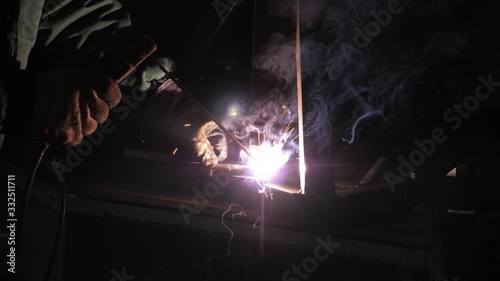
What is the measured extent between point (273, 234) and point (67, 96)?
91 cm

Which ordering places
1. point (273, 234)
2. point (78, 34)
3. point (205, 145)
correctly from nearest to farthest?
point (273, 234)
point (78, 34)
point (205, 145)

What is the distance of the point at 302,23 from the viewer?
2469 mm

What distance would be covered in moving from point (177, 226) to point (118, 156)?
2.48ft

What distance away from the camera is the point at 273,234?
1.32 m

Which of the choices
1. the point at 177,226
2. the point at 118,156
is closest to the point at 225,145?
the point at 118,156

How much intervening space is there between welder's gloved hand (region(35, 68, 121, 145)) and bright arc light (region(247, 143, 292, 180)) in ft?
2.13

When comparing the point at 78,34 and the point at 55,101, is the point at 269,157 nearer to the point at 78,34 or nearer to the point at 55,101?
the point at 55,101

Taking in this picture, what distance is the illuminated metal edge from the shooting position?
114 centimetres

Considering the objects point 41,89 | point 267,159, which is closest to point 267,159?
point 267,159

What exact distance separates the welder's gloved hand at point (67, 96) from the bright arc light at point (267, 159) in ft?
2.13

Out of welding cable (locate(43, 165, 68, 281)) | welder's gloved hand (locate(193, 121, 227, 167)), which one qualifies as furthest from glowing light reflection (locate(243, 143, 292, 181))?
→ welding cable (locate(43, 165, 68, 281))

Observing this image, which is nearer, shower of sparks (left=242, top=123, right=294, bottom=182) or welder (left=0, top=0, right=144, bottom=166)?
welder (left=0, top=0, right=144, bottom=166)

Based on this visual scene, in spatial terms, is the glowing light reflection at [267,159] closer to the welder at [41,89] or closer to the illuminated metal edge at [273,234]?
the illuminated metal edge at [273,234]

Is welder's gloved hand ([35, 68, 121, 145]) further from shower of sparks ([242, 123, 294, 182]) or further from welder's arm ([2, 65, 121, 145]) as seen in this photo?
shower of sparks ([242, 123, 294, 182])
